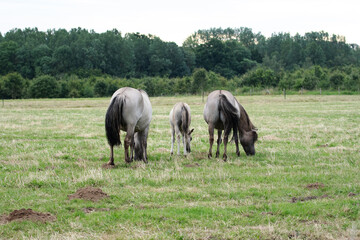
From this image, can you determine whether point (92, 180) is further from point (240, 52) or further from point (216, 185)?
point (240, 52)

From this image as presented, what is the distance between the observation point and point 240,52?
148250 mm

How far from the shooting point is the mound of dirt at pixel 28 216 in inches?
222

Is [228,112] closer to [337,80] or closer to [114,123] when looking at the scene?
[114,123]

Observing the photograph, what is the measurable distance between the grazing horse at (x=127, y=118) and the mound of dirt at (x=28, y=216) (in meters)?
4.16

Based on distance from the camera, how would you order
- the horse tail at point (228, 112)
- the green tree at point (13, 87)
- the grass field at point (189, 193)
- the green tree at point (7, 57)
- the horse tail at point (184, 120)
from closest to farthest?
the grass field at point (189, 193) < the horse tail at point (228, 112) < the horse tail at point (184, 120) < the green tree at point (13, 87) < the green tree at point (7, 57)

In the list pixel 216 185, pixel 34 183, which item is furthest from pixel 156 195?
pixel 34 183

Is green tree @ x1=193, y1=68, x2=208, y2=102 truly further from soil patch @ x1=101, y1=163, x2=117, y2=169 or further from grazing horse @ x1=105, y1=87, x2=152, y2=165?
soil patch @ x1=101, y1=163, x2=117, y2=169

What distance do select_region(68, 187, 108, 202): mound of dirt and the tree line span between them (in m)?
56.9

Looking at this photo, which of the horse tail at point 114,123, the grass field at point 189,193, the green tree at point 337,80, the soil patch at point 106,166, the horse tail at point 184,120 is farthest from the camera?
the green tree at point 337,80

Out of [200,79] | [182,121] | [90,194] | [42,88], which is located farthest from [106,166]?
[42,88]

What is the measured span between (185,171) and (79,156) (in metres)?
4.10

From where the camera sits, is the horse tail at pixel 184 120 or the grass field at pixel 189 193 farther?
the horse tail at pixel 184 120

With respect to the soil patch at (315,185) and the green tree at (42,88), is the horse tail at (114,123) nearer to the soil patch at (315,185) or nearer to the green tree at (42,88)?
the soil patch at (315,185)

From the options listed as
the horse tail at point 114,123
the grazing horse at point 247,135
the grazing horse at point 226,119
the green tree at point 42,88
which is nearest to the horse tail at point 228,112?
the grazing horse at point 226,119
